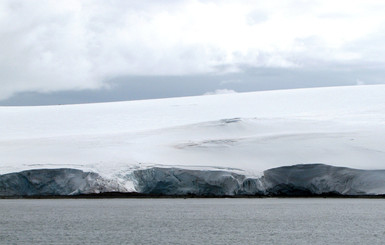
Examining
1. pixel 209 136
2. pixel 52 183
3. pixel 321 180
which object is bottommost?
pixel 52 183

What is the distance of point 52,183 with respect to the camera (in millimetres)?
20422

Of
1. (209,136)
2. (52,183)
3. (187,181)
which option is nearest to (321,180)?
(187,181)

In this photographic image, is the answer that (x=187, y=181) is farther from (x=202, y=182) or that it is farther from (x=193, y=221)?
Result: (x=193, y=221)

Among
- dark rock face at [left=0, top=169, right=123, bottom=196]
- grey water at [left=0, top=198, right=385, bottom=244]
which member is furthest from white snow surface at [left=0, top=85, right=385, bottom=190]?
grey water at [left=0, top=198, right=385, bottom=244]

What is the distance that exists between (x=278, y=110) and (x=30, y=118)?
37.2 ft

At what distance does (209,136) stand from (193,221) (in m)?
10.00

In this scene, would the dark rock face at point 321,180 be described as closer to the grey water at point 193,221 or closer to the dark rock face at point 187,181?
the grey water at point 193,221

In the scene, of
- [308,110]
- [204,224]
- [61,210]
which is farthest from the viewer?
[308,110]

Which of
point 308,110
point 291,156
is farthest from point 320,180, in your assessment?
point 308,110

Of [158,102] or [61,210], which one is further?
[158,102]

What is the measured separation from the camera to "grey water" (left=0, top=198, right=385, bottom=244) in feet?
41.3

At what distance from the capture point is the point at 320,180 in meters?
20.3

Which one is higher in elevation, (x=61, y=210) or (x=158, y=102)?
(x=158, y=102)

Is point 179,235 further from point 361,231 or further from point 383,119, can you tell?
point 383,119
